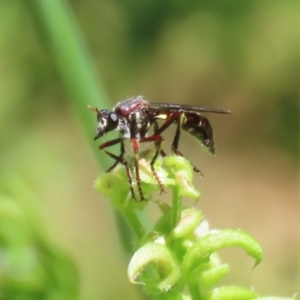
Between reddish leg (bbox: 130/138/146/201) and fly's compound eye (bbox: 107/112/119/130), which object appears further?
fly's compound eye (bbox: 107/112/119/130)

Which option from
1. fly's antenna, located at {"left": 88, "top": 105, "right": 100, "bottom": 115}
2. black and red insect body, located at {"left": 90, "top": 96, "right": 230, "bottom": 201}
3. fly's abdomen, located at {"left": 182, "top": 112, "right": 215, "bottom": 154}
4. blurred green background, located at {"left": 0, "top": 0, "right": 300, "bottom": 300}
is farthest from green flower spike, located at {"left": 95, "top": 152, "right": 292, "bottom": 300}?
blurred green background, located at {"left": 0, "top": 0, "right": 300, "bottom": 300}

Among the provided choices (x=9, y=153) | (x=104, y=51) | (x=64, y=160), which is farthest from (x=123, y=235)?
(x=104, y=51)

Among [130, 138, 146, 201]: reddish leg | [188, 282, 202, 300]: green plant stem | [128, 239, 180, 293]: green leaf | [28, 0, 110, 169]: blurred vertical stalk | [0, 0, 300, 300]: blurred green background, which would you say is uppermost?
[0, 0, 300, 300]: blurred green background

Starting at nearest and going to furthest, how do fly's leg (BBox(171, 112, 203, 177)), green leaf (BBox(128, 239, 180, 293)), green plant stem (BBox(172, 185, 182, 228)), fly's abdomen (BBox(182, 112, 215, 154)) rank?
green leaf (BBox(128, 239, 180, 293)), green plant stem (BBox(172, 185, 182, 228)), fly's leg (BBox(171, 112, 203, 177)), fly's abdomen (BBox(182, 112, 215, 154))

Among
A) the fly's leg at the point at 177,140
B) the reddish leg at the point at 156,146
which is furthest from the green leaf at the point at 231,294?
the fly's leg at the point at 177,140

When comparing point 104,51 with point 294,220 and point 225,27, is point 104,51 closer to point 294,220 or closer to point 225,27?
point 225,27

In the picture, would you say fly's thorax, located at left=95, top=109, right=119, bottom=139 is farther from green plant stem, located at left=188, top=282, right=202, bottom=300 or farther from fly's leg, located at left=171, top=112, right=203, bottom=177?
green plant stem, located at left=188, top=282, right=202, bottom=300
